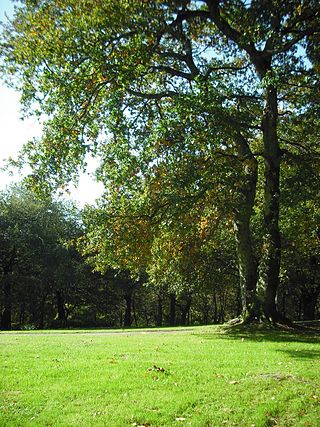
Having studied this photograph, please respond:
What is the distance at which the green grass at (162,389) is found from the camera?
5.46 m

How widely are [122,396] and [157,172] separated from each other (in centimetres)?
1102

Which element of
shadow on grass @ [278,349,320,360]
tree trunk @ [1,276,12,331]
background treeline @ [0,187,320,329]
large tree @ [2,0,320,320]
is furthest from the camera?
tree trunk @ [1,276,12,331]

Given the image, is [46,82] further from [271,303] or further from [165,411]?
[271,303]

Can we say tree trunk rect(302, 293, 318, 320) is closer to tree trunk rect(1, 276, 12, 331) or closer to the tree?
the tree

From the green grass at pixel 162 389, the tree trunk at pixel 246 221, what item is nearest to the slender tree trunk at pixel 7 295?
the tree trunk at pixel 246 221

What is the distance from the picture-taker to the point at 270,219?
696 inches

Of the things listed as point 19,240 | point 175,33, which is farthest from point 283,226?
point 19,240

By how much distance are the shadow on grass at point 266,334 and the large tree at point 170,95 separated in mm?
908

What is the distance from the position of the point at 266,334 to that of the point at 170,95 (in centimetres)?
1075

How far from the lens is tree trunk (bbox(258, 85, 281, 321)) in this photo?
57.4ft

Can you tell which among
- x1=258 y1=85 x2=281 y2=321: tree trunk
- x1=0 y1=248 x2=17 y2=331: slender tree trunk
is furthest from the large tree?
x1=0 y1=248 x2=17 y2=331: slender tree trunk

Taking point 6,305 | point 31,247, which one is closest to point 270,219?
point 31,247

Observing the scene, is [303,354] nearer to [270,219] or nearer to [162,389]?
[162,389]

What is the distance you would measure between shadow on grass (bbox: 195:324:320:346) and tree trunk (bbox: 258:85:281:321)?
36.2 inches
